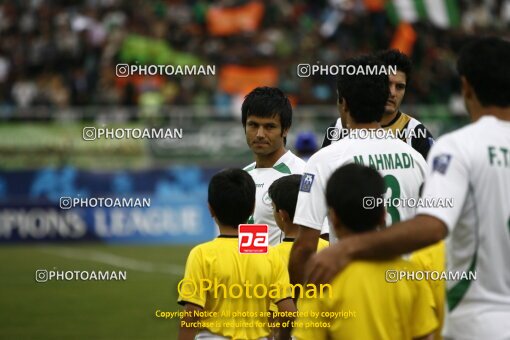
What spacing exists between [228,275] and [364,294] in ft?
4.38

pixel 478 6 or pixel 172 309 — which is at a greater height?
pixel 478 6

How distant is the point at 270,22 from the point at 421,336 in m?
21.1

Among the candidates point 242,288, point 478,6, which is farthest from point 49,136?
point 242,288

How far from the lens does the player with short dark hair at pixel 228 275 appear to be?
4.97 metres

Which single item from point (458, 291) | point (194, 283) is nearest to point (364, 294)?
point (458, 291)

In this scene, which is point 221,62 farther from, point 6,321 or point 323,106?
point 6,321

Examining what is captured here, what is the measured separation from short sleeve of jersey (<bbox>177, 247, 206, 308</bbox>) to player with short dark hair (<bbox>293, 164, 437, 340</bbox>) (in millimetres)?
1066

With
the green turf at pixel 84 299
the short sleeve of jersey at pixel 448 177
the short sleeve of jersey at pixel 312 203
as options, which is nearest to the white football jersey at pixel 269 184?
the short sleeve of jersey at pixel 312 203

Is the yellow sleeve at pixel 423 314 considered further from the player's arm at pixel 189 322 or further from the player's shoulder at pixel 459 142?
the player's arm at pixel 189 322

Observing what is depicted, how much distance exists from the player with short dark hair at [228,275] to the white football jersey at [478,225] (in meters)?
1.52

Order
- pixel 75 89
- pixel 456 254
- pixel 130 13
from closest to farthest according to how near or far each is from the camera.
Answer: pixel 456 254
pixel 75 89
pixel 130 13

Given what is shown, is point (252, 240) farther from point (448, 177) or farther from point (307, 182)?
point (448, 177)

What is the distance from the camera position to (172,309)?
11.7 metres

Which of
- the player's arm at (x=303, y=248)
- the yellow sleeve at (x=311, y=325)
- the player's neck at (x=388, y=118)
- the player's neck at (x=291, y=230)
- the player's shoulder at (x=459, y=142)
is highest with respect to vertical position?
the player's neck at (x=388, y=118)
